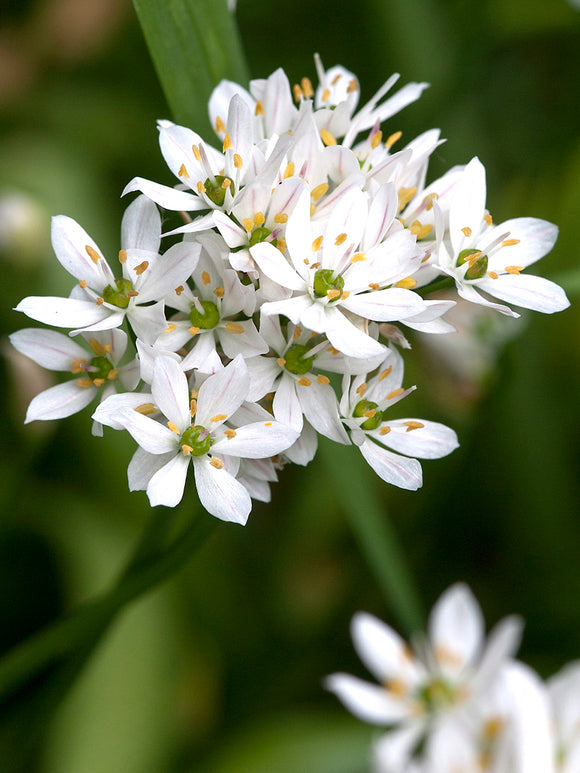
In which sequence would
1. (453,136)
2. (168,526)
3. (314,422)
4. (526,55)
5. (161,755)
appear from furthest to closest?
(526,55)
(453,136)
(161,755)
(168,526)
(314,422)

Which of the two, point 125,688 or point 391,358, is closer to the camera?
point 391,358

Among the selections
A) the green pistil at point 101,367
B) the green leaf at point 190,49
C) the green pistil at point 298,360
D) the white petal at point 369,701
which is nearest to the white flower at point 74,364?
the green pistil at point 101,367

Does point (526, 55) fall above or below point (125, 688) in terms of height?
above

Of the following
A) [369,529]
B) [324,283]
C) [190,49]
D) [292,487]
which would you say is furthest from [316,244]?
[292,487]

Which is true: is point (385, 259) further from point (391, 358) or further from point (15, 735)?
point (15, 735)

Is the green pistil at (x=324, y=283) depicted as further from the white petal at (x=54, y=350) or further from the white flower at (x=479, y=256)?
the white petal at (x=54, y=350)

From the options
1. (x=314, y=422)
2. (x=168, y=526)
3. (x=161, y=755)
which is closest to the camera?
(x=314, y=422)

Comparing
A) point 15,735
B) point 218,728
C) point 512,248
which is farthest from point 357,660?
point 512,248

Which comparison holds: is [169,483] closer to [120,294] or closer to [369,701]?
[120,294]
